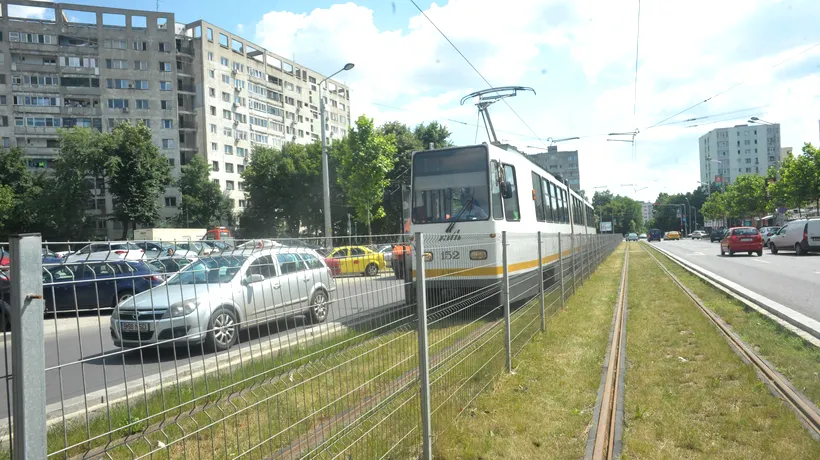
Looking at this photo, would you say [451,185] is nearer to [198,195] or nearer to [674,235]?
[198,195]

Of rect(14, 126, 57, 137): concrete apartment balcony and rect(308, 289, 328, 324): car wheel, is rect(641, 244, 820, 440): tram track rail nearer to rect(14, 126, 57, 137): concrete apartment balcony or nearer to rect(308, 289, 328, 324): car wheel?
rect(308, 289, 328, 324): car wheel

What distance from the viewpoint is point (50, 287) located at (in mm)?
1572

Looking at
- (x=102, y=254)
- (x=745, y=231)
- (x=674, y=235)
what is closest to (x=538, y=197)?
(x=102, y=254)

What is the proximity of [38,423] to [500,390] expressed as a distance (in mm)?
4655

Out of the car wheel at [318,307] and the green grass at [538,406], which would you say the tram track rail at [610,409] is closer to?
the green grass at [538,406]

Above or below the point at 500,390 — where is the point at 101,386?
above

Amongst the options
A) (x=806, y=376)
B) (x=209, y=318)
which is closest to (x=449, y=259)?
(x=209, y=318)

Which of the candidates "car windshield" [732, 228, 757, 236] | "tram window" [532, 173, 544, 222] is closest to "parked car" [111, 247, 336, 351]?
"tram window" [532, 173, 544, 222]

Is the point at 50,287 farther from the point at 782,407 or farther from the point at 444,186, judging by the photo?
the point at 444,186

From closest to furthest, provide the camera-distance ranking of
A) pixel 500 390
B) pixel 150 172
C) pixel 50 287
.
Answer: pixel 50 287 → pixel 500 390 → pixel 150 172

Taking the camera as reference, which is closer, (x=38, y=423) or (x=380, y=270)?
(x=38, y=423)

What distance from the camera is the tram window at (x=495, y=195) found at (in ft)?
36.6

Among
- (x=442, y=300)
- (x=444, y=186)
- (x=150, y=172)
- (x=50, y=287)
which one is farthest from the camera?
(x=150, y=172)

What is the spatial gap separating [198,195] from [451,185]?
2152 inches
